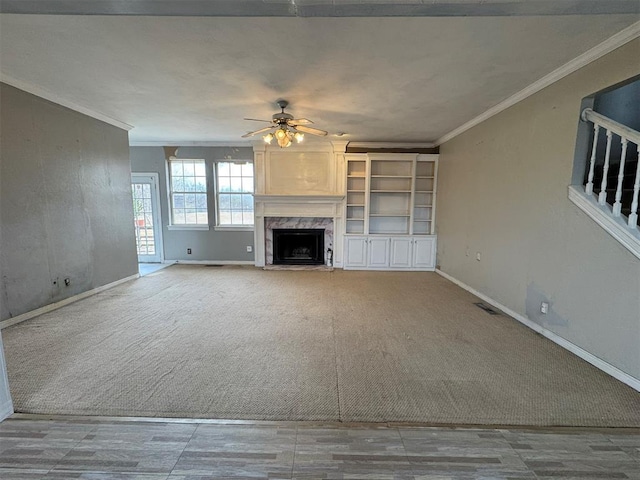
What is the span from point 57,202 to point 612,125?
5.75 meters

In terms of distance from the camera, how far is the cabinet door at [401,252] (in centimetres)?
570

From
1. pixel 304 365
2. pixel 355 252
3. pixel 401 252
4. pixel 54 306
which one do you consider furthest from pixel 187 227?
pixel 304 365

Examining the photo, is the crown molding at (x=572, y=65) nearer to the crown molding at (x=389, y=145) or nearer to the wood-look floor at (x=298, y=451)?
the crown molding at (x=389, y=145)

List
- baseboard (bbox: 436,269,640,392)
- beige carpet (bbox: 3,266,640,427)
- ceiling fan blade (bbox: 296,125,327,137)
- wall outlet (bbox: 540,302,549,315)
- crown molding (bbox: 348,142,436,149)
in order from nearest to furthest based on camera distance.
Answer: beige carpet (bbox: 3,266,640,427)
baseboard (bbox: 436,269,640,392)
wall outlet (bbox: 540,302,549,315)
ceiling fan blade (bbox: 296,125,327,137)
crown molding (bbox: 348,142,436,149)

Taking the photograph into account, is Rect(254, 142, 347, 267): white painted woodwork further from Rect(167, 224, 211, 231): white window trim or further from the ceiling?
the ceiling

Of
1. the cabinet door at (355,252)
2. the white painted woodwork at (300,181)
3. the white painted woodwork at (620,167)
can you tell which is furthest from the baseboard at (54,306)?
the white painted woodwork at (620,167)

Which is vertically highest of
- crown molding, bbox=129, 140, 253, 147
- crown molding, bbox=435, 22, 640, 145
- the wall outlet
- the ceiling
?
crown molding, bbox=129, 140, 253, 147

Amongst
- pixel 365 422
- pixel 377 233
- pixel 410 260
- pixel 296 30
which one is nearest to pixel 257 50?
pixel 296 30

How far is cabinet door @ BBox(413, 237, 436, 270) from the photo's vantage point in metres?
5.70

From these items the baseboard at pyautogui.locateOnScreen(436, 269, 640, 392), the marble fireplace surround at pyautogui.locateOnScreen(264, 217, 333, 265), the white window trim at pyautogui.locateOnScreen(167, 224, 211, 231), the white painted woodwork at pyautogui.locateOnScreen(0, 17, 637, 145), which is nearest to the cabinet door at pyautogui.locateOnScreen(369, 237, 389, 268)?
the marble fireplace surround at pyautogui.locateOnScreen(264, 217, 333, 265)

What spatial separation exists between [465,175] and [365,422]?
4.09 metres

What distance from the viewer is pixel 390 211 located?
5.92 metres

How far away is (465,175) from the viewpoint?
448 cm

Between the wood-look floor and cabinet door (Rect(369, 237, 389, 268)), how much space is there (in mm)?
4203
